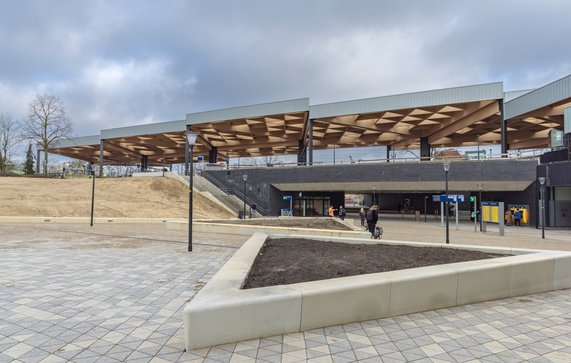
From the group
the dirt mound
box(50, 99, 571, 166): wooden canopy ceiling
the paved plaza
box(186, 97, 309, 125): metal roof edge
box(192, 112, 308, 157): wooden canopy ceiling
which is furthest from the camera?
box(192, 112, 308, 157): wooden canopy ceiling

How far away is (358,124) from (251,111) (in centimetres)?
1170

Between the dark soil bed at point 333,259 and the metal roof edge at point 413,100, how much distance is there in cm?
2486

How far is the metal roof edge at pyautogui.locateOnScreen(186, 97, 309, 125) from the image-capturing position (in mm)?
35000

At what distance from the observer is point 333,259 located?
7.44m

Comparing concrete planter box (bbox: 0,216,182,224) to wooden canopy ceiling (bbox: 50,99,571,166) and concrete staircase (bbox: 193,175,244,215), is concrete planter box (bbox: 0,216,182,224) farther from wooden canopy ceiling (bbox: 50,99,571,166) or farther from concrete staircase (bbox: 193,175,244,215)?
wooden canopy ceiling (bbox: 50,99,571,166)

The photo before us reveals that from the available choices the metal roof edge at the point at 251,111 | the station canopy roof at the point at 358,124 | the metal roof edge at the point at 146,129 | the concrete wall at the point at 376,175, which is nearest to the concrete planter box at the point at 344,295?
the concrete wall at the point at 376,175

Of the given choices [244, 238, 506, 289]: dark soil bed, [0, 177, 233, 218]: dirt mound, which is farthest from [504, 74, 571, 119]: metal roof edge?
[0, 177, 233, 218]: dirt mound

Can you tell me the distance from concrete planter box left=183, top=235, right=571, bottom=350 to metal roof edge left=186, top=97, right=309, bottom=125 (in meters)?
29.6

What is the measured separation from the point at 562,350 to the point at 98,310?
615 cm

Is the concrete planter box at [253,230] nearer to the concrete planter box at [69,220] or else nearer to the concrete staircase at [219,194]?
the concrete planter box at [69,220]

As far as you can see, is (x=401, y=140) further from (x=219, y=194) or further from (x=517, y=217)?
(x=219, y=194)

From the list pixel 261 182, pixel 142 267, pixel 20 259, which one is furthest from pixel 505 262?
pixel 261 182

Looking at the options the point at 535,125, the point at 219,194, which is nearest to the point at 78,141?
the point at 219,194

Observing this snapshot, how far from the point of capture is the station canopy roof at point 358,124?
3025 cm
